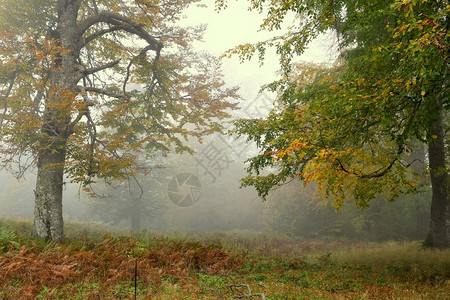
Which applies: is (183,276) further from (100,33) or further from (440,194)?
(440,194)

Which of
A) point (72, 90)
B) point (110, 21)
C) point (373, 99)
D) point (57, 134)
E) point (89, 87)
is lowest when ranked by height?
point (373, 99)

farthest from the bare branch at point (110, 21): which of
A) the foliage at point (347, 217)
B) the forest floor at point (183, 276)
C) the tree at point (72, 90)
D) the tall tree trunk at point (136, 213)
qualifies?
the tall tree trunk at point (136, 213)

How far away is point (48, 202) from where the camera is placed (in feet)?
29.6

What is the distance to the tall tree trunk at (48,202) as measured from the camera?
888cm

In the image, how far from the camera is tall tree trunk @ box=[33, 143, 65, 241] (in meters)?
8.88

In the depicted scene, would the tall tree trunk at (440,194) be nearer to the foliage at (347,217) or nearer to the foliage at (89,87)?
the foliage at (347,217)

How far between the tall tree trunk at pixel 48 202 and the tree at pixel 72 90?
0.09ft

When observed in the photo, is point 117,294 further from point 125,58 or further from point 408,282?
point 125,58

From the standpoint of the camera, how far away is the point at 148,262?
655 cm

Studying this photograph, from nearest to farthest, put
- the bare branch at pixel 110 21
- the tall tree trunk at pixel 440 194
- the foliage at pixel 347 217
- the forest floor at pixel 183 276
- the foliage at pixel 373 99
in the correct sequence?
the foliage at pixel 373 99, the forest floor at pixel 183 276, the tall tree trunk at pixel 440 194, the bare branch at pixel 110 21, the foliage at pixel 347 217

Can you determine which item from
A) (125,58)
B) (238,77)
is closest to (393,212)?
(125,58)

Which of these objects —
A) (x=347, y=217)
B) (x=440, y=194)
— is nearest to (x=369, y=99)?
(x=440, y=194)

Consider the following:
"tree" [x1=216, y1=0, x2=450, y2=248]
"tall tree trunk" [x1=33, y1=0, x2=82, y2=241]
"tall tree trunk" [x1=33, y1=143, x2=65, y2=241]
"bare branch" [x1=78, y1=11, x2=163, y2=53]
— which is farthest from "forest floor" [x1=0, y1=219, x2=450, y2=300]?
"bare branch" [x1=78, y1=11, x2=163, y2=53]

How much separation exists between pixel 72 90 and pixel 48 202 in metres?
3.69
